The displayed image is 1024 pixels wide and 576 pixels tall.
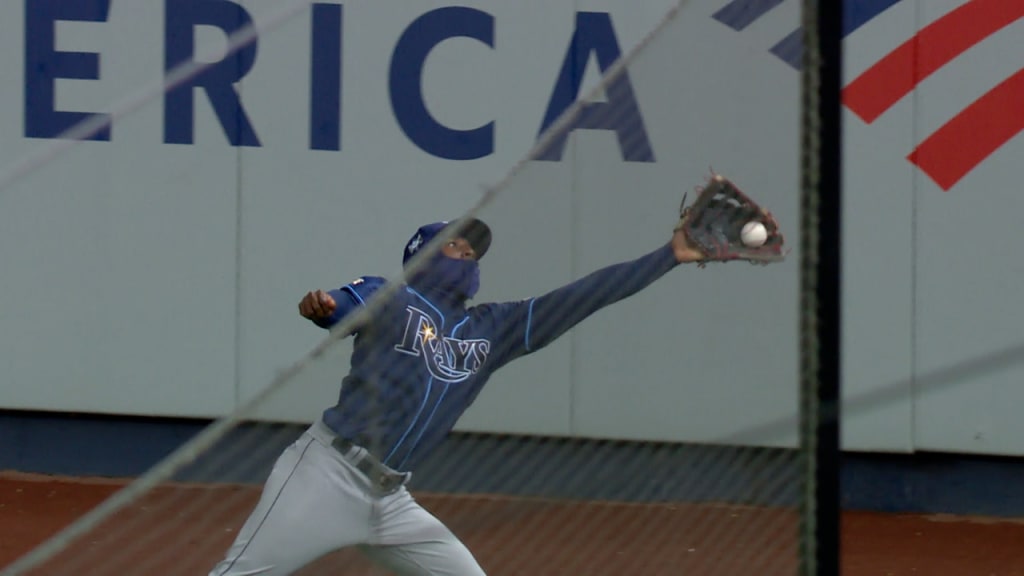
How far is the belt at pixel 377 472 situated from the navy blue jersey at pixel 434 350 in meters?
0.02

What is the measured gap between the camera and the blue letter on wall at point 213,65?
25.8 feet

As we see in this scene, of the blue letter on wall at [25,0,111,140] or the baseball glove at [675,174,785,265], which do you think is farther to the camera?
the blue letter on wall at [25,0,111,140]

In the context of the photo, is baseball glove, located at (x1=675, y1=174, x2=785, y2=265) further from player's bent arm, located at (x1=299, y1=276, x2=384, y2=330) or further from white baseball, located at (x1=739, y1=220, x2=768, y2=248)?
player's bent arm, located at (x1=299, y1=276, x2=384, y2=330)

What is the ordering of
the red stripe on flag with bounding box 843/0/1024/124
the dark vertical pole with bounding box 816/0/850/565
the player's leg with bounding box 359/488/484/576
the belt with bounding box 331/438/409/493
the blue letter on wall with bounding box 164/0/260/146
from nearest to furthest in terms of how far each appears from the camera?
1. the dark vertical pole with bounding box 816/0/850/565
2. the player's leg with bounding box 359/488/484/576
3. the belt with bounding box 331/438/409/493
4. the red stripe on flag with bounding box 843/0/1024/124
5. the blue letter on wall with bounding box 164/0/260/146

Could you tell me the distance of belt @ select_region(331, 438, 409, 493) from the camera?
3039mm

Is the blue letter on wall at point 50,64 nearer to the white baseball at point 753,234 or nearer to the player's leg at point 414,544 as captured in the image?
the player's leg at point 414,544

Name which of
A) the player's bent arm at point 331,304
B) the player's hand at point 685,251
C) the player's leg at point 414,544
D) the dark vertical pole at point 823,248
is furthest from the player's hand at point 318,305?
the dark vertical pole at point 823,248

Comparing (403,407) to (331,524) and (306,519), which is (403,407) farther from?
(306,519)

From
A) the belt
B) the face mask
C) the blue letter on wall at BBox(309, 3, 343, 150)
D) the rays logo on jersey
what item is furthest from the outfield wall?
the face mask

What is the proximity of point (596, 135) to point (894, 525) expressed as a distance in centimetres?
553

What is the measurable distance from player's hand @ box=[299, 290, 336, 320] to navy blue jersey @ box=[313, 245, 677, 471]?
0.48m

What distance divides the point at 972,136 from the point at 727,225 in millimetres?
5259

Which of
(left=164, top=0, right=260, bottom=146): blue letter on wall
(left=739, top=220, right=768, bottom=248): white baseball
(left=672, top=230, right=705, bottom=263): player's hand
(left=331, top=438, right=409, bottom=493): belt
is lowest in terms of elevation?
(left=331, top=438, right=409, bottom=493): belt

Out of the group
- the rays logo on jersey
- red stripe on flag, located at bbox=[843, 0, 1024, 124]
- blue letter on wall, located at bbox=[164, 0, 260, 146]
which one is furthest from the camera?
blue letter on wall, located at bbox=[164, 0, 260, 146]
